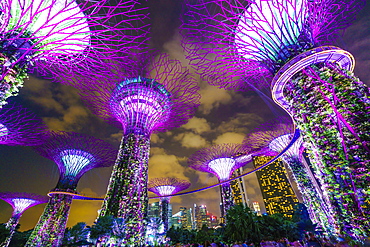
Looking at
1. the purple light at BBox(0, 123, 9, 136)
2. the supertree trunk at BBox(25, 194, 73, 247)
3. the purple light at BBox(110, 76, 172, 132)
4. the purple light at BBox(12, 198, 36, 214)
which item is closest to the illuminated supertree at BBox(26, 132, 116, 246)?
the supertree trunk at BBox(25, 194, 73, 247)

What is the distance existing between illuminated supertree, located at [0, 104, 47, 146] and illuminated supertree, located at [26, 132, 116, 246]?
7.22 feet

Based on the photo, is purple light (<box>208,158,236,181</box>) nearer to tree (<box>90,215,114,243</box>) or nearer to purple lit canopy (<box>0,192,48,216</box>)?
tree (<box>90,215,114,243</box>)

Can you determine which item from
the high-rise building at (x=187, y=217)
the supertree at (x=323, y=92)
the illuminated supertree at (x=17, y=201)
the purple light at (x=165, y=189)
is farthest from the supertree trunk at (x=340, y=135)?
the high-rise building at (x=187, y=217)

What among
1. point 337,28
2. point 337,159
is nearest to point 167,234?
point 337,159

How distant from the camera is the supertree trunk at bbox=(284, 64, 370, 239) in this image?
15.5ft

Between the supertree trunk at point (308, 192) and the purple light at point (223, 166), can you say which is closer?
the supertree trunk at point (308, 192)

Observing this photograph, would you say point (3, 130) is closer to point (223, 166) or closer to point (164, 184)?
point (164, 184)

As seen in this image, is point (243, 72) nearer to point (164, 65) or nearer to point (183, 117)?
point (164, 65)

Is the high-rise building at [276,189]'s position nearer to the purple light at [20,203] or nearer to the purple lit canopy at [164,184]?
the purple lit canopy at [164,184]

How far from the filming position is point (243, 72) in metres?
9.21

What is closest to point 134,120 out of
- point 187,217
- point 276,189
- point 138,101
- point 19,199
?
point 138,101

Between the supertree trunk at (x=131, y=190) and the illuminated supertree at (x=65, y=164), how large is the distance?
876 cm

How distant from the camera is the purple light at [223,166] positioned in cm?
2502

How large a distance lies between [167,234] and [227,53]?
28136mm
